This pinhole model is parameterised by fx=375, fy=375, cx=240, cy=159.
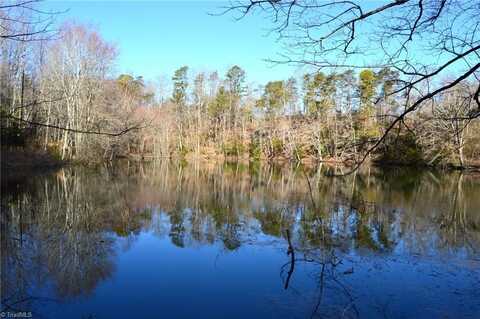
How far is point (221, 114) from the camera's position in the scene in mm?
55094

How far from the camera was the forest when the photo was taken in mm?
2721

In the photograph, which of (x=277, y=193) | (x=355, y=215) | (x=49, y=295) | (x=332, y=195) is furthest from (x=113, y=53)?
(x=49, y=295)

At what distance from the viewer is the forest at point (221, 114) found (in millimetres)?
2721

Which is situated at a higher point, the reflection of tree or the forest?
the forest

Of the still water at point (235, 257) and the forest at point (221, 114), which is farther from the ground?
the forest at point (221, 114)

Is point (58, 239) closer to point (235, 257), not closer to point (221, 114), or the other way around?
point (235, 257)

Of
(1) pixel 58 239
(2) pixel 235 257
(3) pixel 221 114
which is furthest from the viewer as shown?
(3) pixel 221 114

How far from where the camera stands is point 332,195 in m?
16.0

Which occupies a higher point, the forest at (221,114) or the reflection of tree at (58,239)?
the forest at (221,114)

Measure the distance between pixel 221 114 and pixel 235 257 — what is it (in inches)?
1900

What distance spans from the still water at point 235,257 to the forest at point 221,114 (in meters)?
1.58

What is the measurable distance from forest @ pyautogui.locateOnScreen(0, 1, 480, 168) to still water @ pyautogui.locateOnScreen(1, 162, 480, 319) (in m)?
1.58

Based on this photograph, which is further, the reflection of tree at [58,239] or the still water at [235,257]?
the reflection of tree at [58,239]

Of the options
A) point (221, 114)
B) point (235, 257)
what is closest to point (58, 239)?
point (235, 257)
